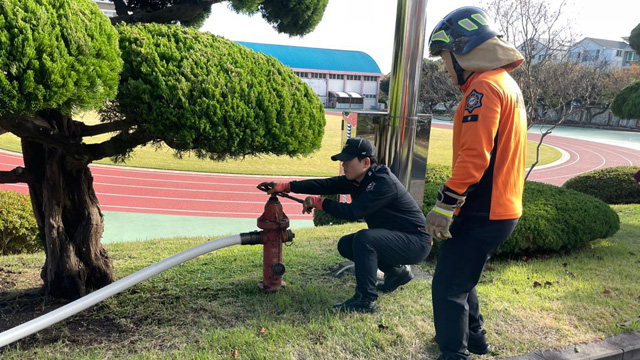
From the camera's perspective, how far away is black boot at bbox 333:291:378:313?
11.8 feet

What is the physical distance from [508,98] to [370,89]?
64.9 m

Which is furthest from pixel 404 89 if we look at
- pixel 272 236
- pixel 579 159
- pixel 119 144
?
pixel 579 159

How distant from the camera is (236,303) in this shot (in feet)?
12.4

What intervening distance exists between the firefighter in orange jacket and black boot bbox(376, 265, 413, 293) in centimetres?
117

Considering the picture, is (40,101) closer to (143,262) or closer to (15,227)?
(143,262)

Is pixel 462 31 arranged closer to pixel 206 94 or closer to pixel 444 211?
pixel 444 211

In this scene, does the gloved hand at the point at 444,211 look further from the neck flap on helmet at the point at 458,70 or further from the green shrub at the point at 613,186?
the green shrub at the point at 613,186

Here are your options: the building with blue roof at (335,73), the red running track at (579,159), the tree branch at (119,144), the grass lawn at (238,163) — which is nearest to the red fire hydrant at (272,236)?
the tree branch at (119,144)

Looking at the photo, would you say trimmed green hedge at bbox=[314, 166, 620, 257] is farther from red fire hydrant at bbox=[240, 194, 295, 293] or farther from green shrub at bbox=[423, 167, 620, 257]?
red fire hydrant at bbox=[240, 194, 295, 293]

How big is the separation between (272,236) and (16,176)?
2.03 metres

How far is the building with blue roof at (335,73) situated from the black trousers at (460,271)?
57.0 meters

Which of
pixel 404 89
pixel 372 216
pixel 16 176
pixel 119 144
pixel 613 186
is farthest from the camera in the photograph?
pixel 613 186

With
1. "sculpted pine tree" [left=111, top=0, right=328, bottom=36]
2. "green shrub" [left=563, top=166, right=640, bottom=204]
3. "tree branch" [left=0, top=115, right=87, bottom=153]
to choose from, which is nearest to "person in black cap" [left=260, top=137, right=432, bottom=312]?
"tree branch" [left=0, top=115, right=87, bottom=153]

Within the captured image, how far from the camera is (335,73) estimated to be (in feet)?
208
